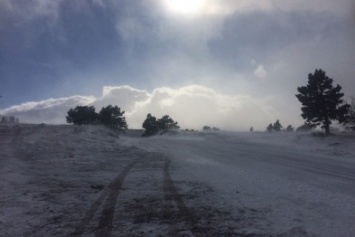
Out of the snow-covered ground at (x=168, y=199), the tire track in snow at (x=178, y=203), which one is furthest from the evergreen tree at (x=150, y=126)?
the tire track in snow at (x=178, y=203)

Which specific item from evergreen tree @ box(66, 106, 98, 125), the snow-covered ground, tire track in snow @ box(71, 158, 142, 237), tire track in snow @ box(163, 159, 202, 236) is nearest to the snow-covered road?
the snow-covered ground

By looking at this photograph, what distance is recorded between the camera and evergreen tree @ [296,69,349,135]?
1592 inches

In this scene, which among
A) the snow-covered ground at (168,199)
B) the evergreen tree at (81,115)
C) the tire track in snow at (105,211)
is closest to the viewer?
the tire track in snow at (105,211)

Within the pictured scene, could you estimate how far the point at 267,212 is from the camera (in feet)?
23.4

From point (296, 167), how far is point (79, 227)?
12.0 m

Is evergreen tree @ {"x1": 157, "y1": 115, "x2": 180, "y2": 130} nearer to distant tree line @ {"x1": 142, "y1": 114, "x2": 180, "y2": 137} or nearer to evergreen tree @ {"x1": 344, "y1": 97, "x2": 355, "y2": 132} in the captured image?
distant tree line @ {"x1": 142, "y1": 114, "x2": 180, "y2": 137}

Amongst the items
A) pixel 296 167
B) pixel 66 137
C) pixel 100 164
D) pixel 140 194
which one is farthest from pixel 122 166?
pixel 66 137

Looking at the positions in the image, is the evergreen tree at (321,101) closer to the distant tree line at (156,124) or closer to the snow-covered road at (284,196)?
the snow-covered road at (284,196)

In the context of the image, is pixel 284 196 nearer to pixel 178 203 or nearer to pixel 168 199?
pixel 178 203

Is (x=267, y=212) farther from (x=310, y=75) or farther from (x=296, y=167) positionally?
(x=310, y=75)

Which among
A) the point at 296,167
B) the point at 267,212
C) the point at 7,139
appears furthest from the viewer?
the point at 7,139

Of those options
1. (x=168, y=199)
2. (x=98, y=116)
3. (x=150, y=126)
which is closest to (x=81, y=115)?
(x=98, y=116)

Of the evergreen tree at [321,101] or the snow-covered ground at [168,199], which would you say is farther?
the evergreen tree at [321,101]

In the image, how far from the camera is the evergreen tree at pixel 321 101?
1592 inches
